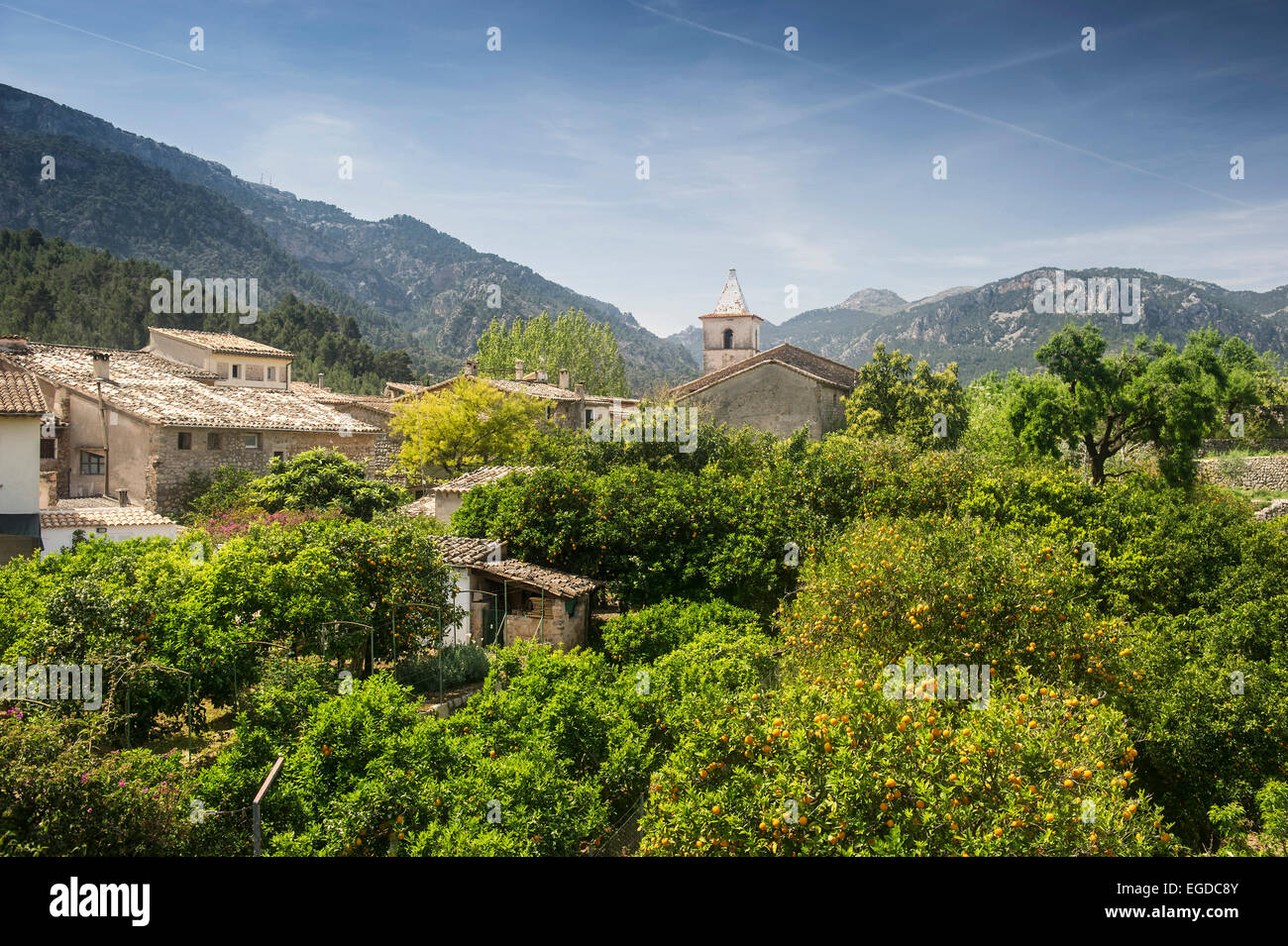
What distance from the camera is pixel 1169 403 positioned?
20984 millimetres

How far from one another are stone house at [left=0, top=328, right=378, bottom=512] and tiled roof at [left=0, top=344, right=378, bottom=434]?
4cm

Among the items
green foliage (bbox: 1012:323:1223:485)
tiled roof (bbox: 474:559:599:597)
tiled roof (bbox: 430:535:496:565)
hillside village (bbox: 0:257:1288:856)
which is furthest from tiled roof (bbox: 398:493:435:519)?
green foliage (bbox: 1012:323:1223:485)

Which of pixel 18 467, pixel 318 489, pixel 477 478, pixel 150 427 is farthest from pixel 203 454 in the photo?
pixel 477 478

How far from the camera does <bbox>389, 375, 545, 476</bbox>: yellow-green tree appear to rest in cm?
3522

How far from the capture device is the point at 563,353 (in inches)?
2594

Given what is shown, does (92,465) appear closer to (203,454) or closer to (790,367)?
(203,454)

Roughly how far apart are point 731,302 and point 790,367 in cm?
2627

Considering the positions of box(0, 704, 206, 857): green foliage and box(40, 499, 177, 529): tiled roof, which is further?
box(40, 499, 177, 529): tiled roof

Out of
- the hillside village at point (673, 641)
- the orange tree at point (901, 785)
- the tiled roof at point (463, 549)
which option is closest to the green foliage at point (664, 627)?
the hillside village at point (673, 641)

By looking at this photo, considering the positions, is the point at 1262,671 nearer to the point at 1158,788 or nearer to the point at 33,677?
the point at 1158,788

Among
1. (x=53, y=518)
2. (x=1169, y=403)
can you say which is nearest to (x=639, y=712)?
(x=1169, y=403)

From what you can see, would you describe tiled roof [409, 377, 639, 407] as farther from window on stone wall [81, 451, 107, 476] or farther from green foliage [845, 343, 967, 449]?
green foliage [845, 343, 967, 449]

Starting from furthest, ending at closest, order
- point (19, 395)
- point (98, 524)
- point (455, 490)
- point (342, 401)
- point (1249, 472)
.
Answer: point (342, 401)
point (1249, 472)
point (455, 490)
point (98, 524)
point (19, 395)

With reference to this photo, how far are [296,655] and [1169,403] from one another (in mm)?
21324
